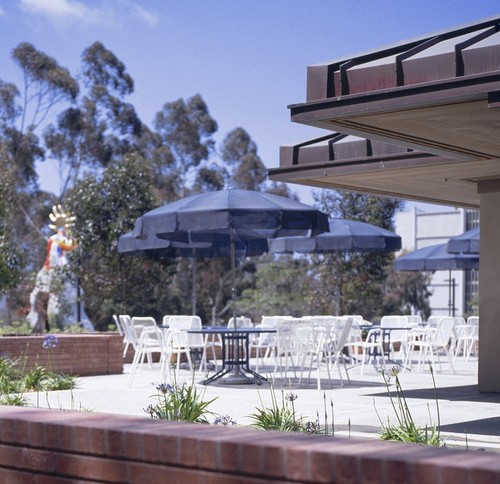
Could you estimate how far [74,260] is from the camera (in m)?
24.5

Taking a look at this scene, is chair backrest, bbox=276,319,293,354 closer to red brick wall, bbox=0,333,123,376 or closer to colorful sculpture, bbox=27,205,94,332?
red brick wall, bbox=0,333,123,376

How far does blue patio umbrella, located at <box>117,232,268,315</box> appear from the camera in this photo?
16594 millimetres

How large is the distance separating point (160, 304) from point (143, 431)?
2970 centimetres

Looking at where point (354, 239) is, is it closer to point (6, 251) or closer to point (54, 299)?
point (6, 251)

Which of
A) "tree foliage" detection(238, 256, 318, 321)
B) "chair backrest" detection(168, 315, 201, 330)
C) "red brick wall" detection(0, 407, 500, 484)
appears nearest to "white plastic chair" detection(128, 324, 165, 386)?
"chair backrest" detection(168, 315, 201, 330)

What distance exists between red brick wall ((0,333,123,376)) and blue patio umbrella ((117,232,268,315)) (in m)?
1.90

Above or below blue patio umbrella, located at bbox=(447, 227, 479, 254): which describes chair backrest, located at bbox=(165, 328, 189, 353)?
below

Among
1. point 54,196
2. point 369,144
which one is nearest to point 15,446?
point 369,144

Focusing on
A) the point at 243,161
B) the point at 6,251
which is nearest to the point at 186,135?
the point at 243,161

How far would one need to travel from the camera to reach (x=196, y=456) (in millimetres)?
3975

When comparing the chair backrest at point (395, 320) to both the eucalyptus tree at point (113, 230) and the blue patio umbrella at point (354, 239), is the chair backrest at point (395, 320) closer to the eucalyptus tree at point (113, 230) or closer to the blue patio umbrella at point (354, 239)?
the blue patio umbrella at point (354, 239)

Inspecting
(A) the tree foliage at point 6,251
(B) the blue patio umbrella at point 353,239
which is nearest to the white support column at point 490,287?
(B) the blue patio umbrella at point 353,239

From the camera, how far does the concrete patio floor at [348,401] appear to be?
8.41 meters

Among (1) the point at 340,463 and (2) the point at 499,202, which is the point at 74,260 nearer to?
(2) the point at 499,202
